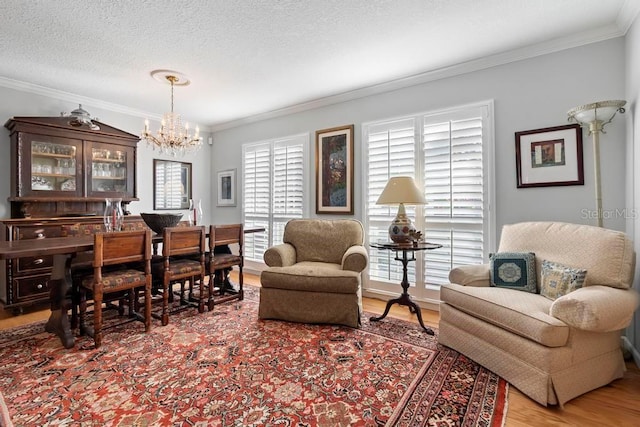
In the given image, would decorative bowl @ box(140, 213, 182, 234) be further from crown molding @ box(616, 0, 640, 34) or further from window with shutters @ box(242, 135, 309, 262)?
crown molding @ box(616, 0, 640, 34)

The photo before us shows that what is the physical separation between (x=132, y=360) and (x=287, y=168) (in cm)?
306

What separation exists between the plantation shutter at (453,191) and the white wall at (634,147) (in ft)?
3.39

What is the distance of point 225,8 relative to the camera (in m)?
2.30

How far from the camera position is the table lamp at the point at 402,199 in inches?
114

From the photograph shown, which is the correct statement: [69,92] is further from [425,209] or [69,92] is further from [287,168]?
[425,209]

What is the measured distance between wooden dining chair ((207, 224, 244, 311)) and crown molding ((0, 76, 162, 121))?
8.48 feet

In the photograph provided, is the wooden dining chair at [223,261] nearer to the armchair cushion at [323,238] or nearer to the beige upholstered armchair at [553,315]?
the armchair cushion at [323,238]

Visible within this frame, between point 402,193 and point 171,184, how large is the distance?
12.8 ft

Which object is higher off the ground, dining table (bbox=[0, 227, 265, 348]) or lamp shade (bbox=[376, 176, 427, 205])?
lamp shade (bbox=[376, 176, 427, 205])

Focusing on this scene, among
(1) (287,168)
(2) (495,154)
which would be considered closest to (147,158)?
(1) (287,168)

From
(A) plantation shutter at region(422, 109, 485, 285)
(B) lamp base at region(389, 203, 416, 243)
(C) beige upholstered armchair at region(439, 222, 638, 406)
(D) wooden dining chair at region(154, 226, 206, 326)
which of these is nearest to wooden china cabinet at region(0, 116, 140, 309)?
(D) wooden dining chair at region(154, 226, 206, 326)

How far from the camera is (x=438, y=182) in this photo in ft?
10.8

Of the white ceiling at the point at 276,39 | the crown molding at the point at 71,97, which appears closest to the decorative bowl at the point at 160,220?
the white ceiling at the point at 276,39

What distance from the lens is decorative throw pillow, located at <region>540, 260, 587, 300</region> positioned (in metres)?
2.07
